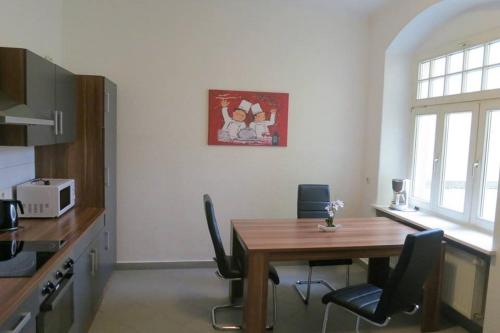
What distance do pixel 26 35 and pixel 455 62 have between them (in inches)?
150

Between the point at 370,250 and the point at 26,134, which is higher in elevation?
the point at 26,134

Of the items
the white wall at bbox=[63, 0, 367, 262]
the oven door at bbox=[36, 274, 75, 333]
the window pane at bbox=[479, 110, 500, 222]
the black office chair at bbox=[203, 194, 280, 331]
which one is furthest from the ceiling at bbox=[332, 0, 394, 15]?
the oven door at bbox=[36, 274, 75, 333]

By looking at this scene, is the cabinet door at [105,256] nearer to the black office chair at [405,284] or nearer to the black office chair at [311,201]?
the black office chair at [311,201]

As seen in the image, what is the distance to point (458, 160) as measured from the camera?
10.9ft

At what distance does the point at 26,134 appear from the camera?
2.21 metres

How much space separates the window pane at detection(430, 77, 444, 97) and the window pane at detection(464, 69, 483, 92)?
32 cm

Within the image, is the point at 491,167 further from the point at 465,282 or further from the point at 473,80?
the point at 465,282

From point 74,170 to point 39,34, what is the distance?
1235 millimetres

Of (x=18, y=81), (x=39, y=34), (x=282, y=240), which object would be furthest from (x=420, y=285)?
(x=39, y=34)

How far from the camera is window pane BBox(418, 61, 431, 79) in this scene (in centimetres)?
379

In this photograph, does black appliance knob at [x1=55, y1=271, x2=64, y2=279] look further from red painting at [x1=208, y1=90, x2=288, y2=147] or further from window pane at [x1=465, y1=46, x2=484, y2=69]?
window pane at [x1=465, y1=46, x2=484, y2=69]

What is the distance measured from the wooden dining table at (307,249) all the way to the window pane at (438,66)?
1602 mm

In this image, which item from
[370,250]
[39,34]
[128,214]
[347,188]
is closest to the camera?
[370,250]

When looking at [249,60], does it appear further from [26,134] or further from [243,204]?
[26,134]
